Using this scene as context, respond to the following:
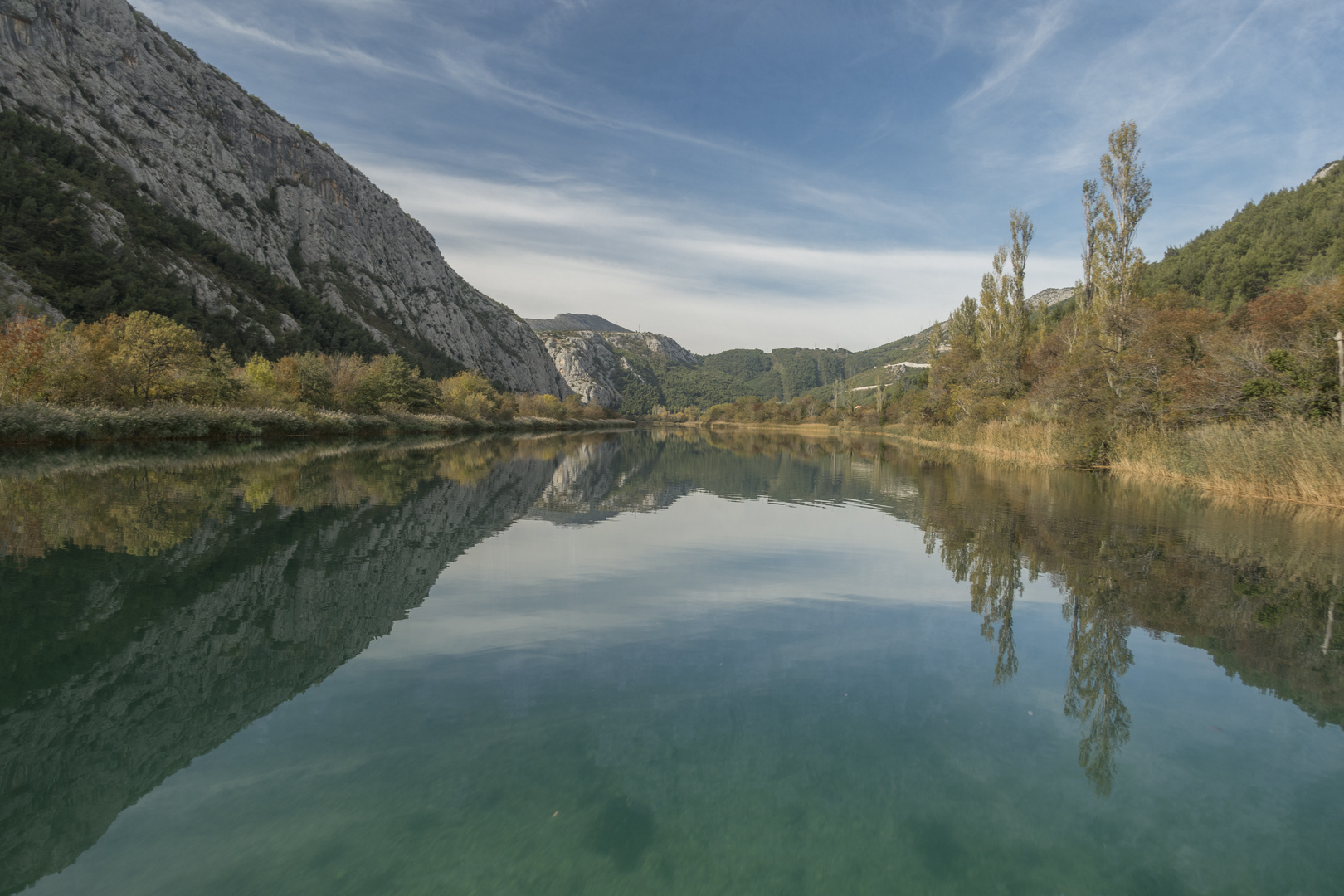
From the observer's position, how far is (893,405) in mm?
84750

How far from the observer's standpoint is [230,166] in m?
85.4

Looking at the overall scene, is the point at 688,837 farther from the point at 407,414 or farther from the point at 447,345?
the point at 447,345

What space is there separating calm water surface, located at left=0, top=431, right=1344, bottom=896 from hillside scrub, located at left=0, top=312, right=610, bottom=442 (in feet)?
69.2

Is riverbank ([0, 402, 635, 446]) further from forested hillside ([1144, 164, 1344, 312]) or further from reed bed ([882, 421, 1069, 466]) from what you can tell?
forested hillside ([1144, 164, 1344, 312])

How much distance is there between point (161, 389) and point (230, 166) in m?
71.7

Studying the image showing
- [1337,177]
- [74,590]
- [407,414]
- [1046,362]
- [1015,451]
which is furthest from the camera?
[1337,177]

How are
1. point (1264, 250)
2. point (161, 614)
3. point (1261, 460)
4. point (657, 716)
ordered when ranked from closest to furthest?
point (657, 716) < point (161, 614) < point (1261, 460) < point (1264, 250)

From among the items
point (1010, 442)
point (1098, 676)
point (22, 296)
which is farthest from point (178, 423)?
point (1010, 442)

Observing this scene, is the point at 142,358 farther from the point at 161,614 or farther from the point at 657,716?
the point at 657,716

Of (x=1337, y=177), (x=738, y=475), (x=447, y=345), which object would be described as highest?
(x=1337, y=177)

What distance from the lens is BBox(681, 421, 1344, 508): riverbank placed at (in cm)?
1522

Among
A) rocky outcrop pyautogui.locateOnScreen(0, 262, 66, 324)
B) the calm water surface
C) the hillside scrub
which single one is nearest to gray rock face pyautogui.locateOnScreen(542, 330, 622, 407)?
the hillside scrub

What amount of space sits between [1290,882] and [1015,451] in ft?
112

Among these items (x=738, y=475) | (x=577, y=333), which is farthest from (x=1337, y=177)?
(x=577, y=333)
